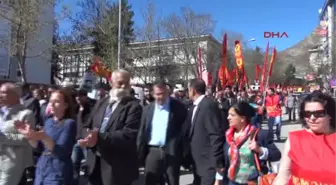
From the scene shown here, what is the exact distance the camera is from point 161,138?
4.65m

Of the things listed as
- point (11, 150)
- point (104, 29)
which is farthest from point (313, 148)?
point (104, 29)

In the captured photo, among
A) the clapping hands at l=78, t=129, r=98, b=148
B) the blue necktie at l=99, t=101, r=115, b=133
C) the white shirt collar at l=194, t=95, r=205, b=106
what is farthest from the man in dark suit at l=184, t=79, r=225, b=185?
the clapping hands at l=78, t=129, r=98, b=148

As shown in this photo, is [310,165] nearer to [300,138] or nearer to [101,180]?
[300,138]

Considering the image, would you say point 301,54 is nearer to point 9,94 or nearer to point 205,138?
point 205,138

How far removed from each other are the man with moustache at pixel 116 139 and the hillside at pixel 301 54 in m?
42.5

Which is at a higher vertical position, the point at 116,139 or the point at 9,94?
the point at 9,94

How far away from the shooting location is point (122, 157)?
3.50 metres

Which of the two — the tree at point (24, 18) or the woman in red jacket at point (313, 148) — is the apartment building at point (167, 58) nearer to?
the tree at point (24, 18)

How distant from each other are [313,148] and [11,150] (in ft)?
9.32

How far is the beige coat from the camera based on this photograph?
146 inches

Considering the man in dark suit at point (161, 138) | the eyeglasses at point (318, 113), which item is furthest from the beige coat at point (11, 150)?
the eyeglasses at point (318, 113)

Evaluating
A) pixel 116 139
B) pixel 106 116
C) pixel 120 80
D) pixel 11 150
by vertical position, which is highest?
pixel 120 80

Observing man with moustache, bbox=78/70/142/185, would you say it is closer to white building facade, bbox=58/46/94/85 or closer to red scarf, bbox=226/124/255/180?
red scarf, bbox=226/124/255/180

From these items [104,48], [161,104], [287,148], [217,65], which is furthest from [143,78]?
[287,148]
